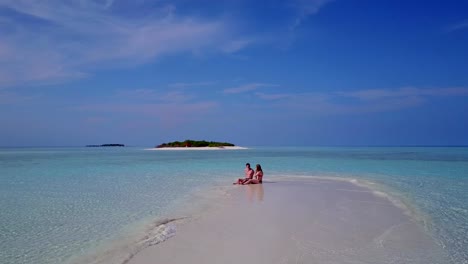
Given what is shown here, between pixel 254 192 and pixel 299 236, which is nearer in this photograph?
pixel 299 236

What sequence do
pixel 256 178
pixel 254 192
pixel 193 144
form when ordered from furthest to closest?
pixel 193 144 → pixel 256 178 → pixel 254 192

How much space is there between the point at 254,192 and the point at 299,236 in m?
7.48

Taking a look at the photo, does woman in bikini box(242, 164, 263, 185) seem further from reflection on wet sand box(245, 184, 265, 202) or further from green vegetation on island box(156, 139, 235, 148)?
green vegetation on island box(156, 139, 235, 148)

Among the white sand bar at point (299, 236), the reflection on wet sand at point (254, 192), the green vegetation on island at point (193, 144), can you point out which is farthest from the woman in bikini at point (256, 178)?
the green vegetation on island at point (193, 144)

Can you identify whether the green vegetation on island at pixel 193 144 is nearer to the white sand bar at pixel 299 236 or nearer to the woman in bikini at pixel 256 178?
the woman in bikini at pixel 256 178

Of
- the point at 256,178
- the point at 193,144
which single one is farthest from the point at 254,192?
the point at 193,144

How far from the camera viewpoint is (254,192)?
1516 cm

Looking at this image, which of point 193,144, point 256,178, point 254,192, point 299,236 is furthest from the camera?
point 193,144

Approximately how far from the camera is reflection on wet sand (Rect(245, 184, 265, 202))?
13.4 meters

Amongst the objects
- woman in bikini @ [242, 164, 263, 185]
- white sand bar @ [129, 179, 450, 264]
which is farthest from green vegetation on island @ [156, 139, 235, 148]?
white sand bar @ [129, 179, 450, 264]

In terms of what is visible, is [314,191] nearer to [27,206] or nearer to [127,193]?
[127,193]

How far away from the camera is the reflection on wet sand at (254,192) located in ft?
43.9

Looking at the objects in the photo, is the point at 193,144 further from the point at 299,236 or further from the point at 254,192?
the point at 299,236

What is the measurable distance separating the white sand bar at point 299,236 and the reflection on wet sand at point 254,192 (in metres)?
0.76
